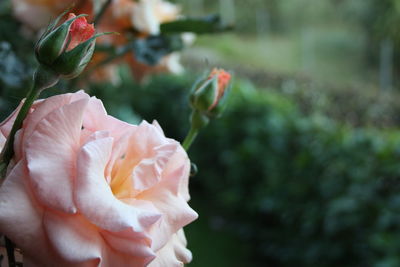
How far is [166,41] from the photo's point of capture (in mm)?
712

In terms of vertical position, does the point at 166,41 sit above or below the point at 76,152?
below

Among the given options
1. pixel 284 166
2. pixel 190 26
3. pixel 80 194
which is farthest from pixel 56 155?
pixel 284 166

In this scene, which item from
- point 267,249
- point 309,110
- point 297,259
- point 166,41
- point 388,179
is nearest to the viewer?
point 166,41

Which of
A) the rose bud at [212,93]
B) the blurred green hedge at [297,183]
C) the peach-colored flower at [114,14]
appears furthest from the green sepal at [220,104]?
the blurred green hedge at [297,183]

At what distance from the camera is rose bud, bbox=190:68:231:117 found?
0.38 meters

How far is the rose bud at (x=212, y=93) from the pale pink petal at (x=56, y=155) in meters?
0.17

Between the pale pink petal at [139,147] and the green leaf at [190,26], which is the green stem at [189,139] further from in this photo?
the green leaf at [190,26]

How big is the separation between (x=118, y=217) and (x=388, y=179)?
5.77 feet

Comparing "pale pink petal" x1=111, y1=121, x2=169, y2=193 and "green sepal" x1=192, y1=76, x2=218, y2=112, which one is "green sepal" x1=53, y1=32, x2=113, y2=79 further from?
"green sepal" x1=192, y1=76, x2=218, y2=112

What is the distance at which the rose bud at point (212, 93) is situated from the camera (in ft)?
1.26

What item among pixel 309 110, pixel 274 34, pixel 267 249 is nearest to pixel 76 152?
pixel 267 249

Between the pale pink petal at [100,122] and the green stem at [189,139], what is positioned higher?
the pale pink petal at [100,122]

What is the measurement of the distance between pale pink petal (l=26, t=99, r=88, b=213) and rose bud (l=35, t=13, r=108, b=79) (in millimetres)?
28

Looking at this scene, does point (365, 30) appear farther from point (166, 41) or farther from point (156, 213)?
point (156, 213)
